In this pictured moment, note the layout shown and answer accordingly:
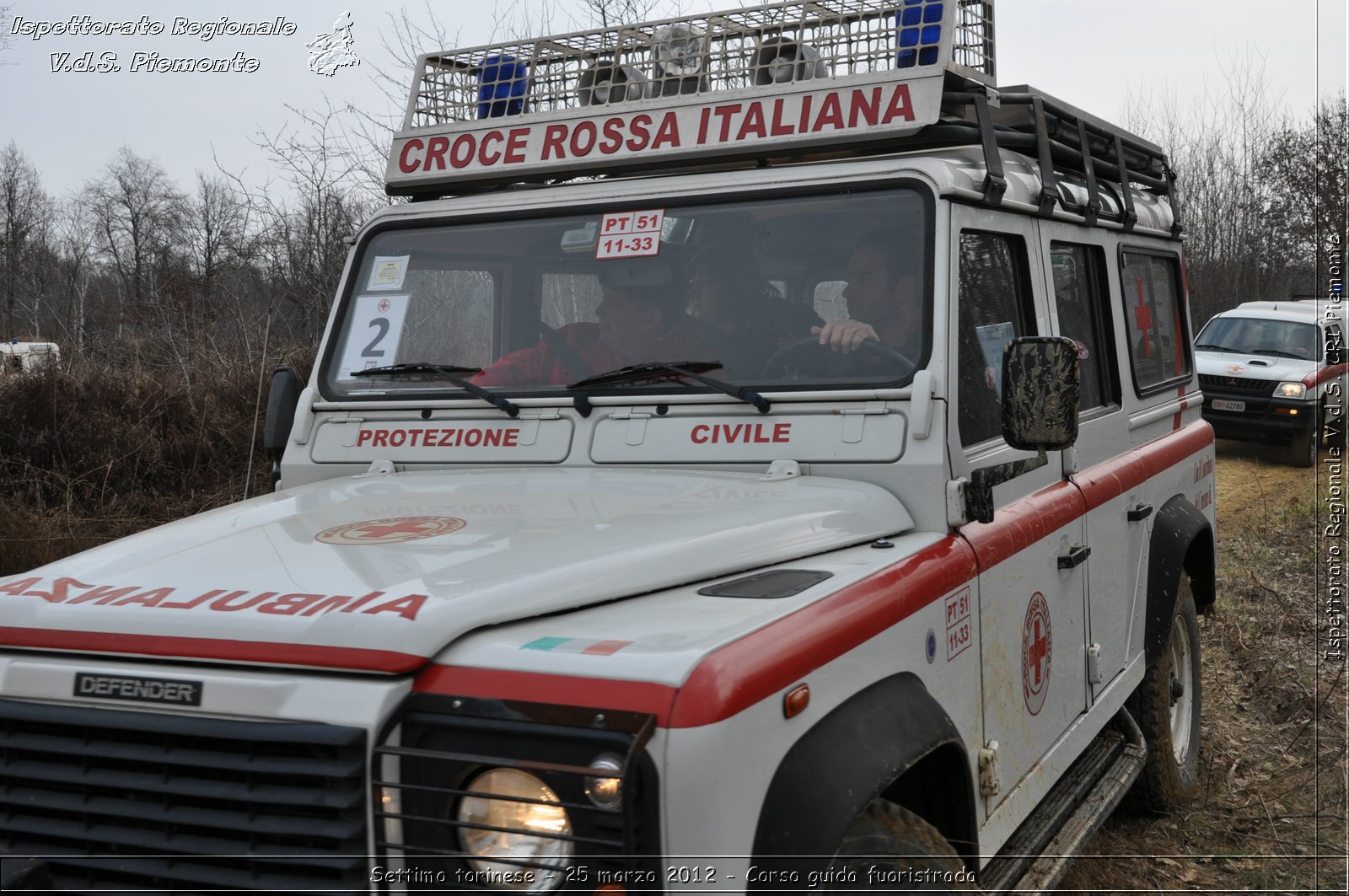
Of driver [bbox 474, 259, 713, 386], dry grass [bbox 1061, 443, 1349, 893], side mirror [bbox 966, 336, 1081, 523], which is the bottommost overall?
dry grass [bbox 1061, 443, 1349, 893]

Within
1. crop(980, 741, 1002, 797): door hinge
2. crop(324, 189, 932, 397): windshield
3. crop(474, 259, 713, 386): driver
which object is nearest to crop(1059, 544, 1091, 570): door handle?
crop(980, 741, 1002, 797): door hinge

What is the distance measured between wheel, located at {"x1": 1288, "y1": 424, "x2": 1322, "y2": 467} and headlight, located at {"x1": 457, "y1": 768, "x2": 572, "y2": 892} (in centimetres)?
1328

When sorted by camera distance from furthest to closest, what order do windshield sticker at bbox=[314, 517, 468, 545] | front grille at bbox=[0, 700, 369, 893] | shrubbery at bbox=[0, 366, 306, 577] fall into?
1. shrubbery at bbox=[0, 366, 306, 577]
2. windshield sticker at bbox=[314, 517, 468, 545]
3. front grille at bbox=[0, 700, 369, 893]

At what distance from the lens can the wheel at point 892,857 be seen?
202 cm

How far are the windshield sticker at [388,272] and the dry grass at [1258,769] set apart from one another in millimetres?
2748

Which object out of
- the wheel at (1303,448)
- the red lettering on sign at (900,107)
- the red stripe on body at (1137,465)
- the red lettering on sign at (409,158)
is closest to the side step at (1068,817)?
the red stripe on body at (1137,465)

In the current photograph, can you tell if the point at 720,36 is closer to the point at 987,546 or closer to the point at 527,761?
the point at 987,546

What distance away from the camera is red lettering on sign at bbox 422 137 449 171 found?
3906 millimetres

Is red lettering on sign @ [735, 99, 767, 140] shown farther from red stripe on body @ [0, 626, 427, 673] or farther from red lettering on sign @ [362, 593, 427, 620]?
red stripe on body @ [0, 626, 427, 673]

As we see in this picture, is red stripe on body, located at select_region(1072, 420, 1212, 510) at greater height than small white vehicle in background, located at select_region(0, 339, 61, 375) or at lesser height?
lesser

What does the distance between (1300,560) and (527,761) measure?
8.16 meters

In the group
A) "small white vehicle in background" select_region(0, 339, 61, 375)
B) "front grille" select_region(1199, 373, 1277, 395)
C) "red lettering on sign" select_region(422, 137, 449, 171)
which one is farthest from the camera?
"front grille" select_region(1199, 373, 1277, 395)

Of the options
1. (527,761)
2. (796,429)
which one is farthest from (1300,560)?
(527,761)

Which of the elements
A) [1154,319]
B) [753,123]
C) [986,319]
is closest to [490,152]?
[753,123]
